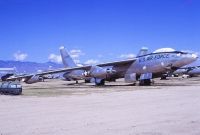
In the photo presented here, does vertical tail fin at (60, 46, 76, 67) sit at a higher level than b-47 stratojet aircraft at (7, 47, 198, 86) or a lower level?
higher

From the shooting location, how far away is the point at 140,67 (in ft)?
138

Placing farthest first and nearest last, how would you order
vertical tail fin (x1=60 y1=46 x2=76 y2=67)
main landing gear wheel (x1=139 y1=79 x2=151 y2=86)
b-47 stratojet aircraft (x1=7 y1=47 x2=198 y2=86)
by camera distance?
vertical tail fin (x1=60 y1=46 x2=76 y2=67) < main landing gear wheel (x1=139 y1=79 x2=151 y2=86) < b-47 stratojet aircraft (x1=7 y1=47 x2=198 y2=86)

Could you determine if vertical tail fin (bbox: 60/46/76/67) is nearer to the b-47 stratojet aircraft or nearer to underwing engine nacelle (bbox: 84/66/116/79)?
the b-47 stratojet aircraft

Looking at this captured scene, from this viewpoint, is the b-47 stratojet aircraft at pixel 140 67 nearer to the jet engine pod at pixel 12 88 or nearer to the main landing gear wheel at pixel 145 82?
the main landing gear wheel at pixel 145 82

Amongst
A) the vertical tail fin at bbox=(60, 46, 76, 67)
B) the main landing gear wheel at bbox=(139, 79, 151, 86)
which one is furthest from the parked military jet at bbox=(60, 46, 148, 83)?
the main landing gear wheel at bbox=(139, 79, 151, 86)

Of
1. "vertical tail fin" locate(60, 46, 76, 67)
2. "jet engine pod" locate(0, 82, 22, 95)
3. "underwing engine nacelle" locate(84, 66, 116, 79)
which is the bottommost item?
"jet engine pod" locate(0, 82, 22, 95)

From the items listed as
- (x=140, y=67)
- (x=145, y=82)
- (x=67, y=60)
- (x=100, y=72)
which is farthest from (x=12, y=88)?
(x=67, y=60)

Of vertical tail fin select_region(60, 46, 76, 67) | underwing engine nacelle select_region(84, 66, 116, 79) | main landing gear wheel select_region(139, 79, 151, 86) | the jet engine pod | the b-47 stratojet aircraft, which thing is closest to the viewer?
the jet engine pod

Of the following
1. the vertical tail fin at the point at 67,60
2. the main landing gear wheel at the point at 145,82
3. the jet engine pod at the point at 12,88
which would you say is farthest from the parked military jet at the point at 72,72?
the jet engine pod at the point at 12,88

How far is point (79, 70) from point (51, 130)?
39.2 meters

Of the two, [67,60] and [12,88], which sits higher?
[67,60]

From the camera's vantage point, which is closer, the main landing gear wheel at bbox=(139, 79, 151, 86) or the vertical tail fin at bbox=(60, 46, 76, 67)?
the main landing gear wheel at bbox=(139, 79, 151, 86)

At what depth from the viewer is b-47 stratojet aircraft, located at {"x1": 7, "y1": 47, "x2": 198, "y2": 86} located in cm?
3938

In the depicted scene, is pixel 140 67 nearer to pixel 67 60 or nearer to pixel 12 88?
pixel 67 60
